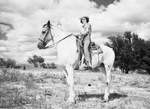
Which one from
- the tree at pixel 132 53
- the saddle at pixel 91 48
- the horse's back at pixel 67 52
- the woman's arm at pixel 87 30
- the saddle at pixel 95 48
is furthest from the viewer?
the tree at pixel 132 53

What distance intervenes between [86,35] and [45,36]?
1.66m

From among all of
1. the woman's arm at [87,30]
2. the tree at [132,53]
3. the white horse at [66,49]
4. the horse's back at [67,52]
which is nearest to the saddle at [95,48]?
the white horse at [66,49]

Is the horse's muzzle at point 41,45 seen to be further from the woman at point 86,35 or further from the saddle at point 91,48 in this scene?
the woman at point 86,35

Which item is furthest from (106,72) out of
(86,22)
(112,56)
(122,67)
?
(122,67)

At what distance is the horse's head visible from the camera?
7074mm

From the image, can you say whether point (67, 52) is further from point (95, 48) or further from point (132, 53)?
point (132, 53)

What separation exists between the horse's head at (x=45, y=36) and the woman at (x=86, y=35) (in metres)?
1.33

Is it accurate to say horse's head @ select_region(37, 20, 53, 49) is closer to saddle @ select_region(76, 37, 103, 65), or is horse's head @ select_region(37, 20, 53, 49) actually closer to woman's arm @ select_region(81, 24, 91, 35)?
saddle @ select_region(76, 37, 103, 65)

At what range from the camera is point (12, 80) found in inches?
504

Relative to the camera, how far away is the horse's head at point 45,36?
279 inches

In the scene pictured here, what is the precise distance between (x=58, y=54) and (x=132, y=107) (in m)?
3.38

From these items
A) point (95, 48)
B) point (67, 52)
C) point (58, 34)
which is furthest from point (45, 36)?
point (95, 48)

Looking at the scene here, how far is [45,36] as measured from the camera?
23.4 feet

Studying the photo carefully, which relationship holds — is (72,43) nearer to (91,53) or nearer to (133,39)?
(91,53)
